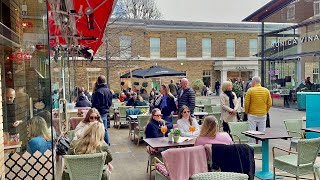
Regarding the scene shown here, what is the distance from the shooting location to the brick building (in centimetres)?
2655

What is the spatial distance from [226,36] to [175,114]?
24.1m

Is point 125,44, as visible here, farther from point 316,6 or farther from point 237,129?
point 237,129

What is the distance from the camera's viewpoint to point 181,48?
29594 mm

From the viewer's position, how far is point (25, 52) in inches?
189

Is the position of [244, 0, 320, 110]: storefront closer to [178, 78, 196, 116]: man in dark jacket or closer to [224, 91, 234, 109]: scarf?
[224, 91, 234, 109]: scarf

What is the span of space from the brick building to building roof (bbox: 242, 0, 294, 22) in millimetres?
11379

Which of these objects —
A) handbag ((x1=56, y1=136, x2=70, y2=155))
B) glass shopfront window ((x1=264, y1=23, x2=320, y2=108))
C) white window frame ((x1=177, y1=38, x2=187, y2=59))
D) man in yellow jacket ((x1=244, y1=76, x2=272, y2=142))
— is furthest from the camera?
white window frame ((x1=177, y1=38, x2=187, y2=59))

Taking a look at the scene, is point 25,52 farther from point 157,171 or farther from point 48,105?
point 157,171

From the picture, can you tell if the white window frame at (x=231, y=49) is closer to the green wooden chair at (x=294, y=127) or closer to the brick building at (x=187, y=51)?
the brick building at (x=187, y=51)

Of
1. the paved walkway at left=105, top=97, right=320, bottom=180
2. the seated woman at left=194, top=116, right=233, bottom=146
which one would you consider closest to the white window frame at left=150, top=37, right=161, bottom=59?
the paved walkway at left=105, top=97, right=320, bottom=180

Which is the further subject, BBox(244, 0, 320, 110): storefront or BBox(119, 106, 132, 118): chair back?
BBox(244, 0, 320, 110): storefront

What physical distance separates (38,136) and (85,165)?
78 cm

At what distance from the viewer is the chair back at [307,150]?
421 cm

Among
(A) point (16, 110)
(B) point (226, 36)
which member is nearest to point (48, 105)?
(A) point (16, 110)
